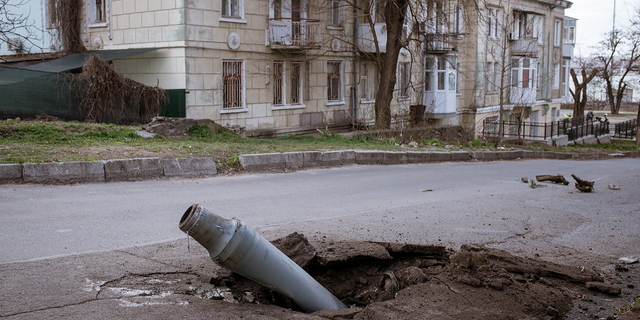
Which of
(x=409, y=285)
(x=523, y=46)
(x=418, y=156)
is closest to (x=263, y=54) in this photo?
(x=418, y=156)

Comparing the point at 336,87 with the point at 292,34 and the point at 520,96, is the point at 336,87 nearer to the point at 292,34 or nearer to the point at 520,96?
the point at 292,34

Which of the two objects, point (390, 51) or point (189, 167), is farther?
point (390, 51)

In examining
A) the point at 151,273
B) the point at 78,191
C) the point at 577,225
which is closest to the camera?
the point at 151,273

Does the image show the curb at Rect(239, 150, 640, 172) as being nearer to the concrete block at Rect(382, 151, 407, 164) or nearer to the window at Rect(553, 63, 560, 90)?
the concrete block at Rect(382, 151, 407, 164)

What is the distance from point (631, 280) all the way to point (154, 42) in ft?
56.3

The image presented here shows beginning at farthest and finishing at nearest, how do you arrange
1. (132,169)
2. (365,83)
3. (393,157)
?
1. (365,83)
2. (393,157)
3. (132,169)

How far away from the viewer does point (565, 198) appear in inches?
360

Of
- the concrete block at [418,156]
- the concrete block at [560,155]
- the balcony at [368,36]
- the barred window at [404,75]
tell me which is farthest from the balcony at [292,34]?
the concrete block at [560,155]

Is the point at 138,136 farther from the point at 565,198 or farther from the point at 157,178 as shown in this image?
the point at 565,198

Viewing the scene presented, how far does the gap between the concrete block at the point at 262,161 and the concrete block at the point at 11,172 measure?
4.14 m

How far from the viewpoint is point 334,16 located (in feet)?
79.1

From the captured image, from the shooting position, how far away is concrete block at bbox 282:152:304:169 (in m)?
11.7

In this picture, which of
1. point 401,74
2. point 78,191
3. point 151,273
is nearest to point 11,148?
point 78,191

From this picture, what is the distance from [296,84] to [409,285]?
62.1 ft
